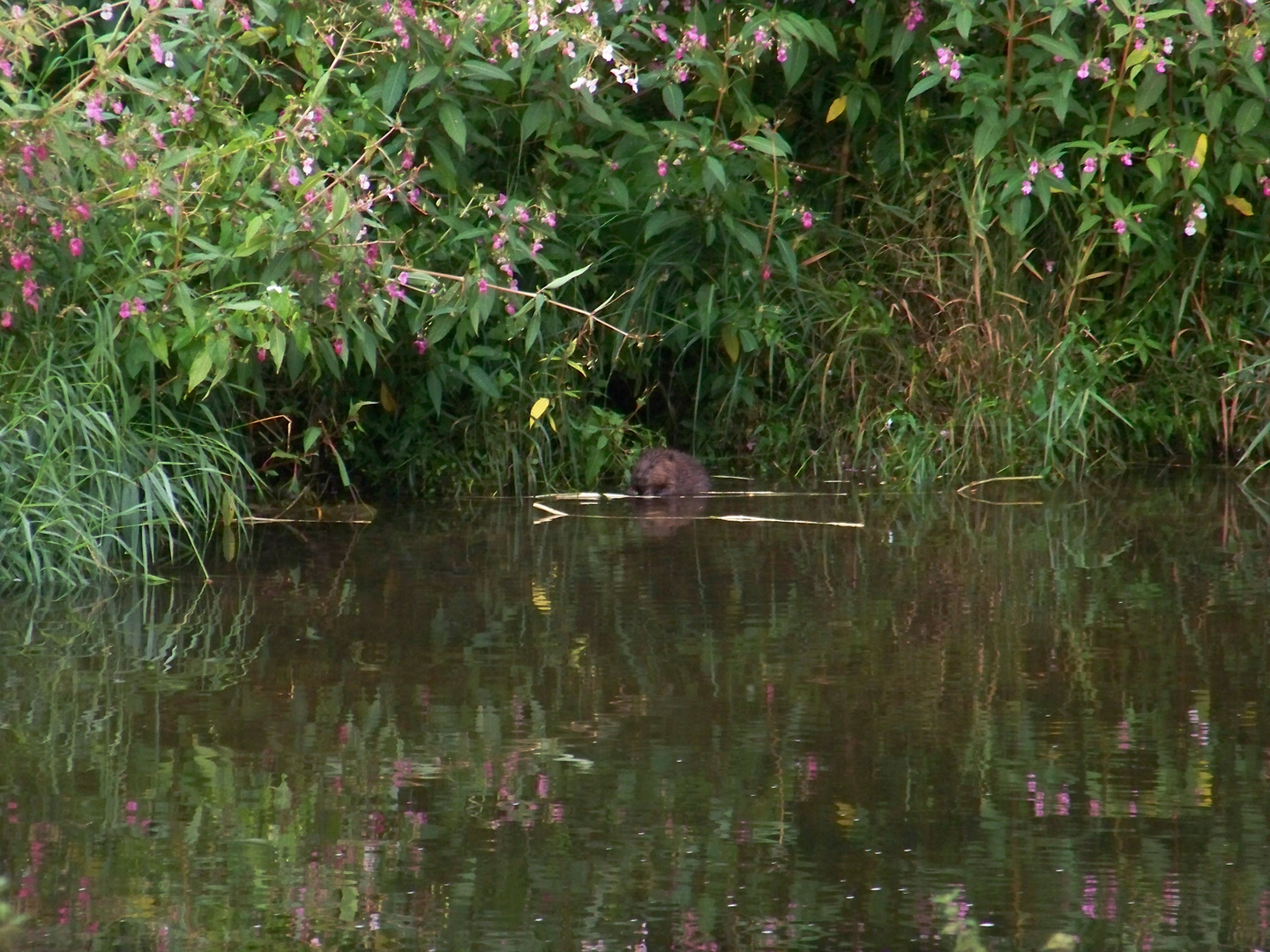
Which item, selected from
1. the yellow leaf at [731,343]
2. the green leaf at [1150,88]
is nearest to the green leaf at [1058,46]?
the green leaf at [1150,88]

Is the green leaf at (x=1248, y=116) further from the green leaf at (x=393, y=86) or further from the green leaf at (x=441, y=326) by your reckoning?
the green leaf at (x=393, y=86)

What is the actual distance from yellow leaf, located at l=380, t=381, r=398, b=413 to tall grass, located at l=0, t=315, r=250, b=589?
97 centimetres

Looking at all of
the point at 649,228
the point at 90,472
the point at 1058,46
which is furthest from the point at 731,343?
the point at 90,472

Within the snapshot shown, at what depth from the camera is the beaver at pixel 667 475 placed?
7.58 meters

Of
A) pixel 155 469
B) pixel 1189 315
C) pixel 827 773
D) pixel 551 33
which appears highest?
pixel 551 33

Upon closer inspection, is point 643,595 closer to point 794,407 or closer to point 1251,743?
A: point 1251,743

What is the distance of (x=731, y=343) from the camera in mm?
7941

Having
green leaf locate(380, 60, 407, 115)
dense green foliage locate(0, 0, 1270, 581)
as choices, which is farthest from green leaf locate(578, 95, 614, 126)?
green leaf locate(380, 60, 407, 115)

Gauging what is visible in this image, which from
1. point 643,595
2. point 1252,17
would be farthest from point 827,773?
point 1252,17

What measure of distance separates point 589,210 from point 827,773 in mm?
4235

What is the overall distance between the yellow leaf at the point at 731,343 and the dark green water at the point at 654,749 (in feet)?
4.88

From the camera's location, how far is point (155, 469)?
631cm

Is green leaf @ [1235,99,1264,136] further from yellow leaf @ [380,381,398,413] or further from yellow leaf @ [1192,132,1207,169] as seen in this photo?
yellow leaf @ [380,381,398,413]

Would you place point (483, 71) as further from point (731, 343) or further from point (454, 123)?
point (731, 343)
